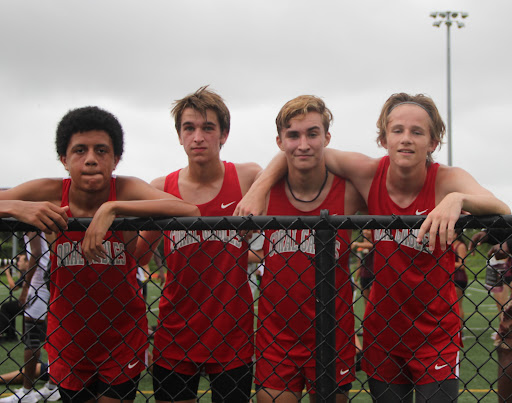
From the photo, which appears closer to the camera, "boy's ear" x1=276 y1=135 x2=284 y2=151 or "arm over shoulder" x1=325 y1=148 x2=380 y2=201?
"arm over shoulder" x1=325 y1=148 x2=380 y2=201

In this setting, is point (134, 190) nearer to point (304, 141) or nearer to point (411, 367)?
point (304, 141)

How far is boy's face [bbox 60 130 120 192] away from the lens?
288cm

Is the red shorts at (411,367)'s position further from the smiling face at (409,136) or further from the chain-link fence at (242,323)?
the smiling face at (409,136)

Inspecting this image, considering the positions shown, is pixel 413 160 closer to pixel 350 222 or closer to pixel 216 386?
pixel 350 222

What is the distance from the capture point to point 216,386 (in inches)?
122

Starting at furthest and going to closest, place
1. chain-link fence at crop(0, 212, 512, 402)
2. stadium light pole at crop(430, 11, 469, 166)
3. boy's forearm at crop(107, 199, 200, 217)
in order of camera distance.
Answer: stadium light pole at crop(430, 11, 469, 166) → chain-link fence at crop(0, 212, 512, 402) → boy's forearm at crop(107, 199, 200, 217)

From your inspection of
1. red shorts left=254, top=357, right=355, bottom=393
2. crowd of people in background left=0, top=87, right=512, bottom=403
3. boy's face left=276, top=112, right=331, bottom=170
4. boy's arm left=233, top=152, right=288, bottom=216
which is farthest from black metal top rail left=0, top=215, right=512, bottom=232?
red shorts left=254, top=357, right=355, bottom=393

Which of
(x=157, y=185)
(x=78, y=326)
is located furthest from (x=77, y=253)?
(x=157, y=185)

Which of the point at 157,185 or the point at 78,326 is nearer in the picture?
the point at 78,326

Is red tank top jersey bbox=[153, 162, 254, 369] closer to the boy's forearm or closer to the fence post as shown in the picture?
the boy's forearm

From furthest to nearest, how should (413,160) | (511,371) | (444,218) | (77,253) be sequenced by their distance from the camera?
(511,371) < (413,160) < (77,253) < (444,218)

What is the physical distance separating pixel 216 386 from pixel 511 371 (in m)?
2.16

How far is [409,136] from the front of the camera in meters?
3.07

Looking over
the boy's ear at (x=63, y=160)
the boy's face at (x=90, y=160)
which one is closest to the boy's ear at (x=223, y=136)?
the boy's face at (x=90, y=160)
